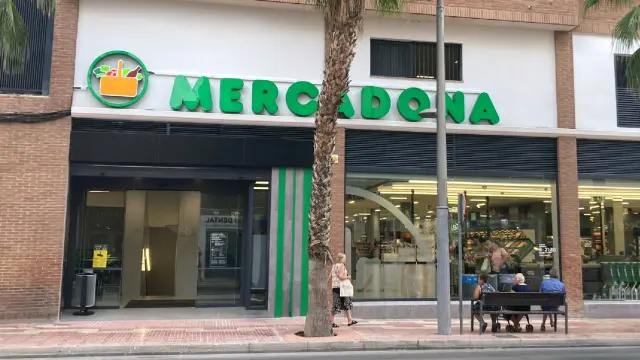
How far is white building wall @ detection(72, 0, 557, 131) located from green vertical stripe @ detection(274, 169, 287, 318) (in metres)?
1.51

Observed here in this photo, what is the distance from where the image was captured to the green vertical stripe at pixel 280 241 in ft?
45.8

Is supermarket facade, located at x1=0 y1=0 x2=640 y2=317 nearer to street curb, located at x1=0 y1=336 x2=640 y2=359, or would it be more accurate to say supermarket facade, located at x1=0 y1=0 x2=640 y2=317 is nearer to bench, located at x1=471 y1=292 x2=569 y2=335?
bench, located at x1=471 y1=292 x2=569 y2=335

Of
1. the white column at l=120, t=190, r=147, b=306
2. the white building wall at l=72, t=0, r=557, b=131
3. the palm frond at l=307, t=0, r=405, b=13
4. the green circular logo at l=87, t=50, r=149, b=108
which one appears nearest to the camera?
the palm frond at l=307, t=0, r=405, b=13

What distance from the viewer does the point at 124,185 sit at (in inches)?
599

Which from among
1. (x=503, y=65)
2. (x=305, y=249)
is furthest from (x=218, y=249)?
(x=503, y=65)

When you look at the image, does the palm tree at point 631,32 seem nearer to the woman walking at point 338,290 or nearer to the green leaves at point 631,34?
the green leaves at point 631,34

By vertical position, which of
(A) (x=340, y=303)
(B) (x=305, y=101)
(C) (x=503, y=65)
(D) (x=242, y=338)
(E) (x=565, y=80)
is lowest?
(D) (x=242, y=338)

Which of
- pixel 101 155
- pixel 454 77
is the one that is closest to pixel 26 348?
pixel 101 155

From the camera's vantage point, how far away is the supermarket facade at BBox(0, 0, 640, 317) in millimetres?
13688

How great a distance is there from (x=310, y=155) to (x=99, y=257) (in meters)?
6.20

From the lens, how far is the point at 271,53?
14570 millimetres

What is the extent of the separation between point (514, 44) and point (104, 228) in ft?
40.8

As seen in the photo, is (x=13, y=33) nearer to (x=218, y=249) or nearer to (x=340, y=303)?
(x=218, y=249)

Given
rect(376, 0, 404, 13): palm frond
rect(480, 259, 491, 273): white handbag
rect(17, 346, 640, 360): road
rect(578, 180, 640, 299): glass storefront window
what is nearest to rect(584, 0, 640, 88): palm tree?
rect(578, 180, 640, 299): glass storefront window
